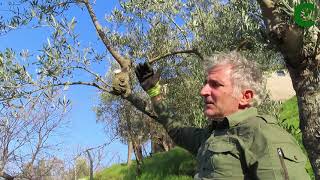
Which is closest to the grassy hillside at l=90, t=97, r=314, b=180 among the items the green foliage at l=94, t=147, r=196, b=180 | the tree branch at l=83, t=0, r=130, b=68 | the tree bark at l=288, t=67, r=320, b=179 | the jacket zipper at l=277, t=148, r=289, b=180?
the green foliage at l=94, t=147, r=196, b=180

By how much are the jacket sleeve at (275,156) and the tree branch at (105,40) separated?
14.7 feet

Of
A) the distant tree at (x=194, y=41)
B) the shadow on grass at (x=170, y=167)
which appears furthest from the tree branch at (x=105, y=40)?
the shadow on grass at (x=170, y=167)

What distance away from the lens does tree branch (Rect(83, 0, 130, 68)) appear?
754cm

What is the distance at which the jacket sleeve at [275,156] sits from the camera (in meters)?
3.00

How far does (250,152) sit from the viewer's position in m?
3.16

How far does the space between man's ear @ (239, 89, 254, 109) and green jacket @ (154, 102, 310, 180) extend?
0.10 m

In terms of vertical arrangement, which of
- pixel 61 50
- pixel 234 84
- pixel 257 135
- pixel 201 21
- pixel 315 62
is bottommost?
pixel 257 135

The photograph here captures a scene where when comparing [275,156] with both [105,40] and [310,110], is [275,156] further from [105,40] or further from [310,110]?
[105,40]

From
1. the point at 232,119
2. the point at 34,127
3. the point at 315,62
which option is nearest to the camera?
the point at 232,119

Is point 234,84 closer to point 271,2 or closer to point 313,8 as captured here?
point 313,8

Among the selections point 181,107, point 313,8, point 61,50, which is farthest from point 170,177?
point 313,8

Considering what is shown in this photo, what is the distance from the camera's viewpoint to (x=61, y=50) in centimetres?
929

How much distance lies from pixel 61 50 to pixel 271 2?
13.6 feet

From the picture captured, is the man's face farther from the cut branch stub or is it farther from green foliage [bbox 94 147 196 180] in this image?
green foliage [bbox 94 147 196 180]
